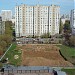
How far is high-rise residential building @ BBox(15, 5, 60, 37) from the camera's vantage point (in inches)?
501

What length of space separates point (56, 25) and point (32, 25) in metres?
1.25

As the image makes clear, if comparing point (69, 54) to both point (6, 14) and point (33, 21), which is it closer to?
point (33, 21)

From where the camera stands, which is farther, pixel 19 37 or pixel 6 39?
pixel 19 37

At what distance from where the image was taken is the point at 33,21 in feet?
41.9

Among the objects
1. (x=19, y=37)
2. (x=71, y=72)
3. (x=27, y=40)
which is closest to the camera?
(x=71, y=72)

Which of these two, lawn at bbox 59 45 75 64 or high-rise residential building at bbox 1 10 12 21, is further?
high-rise residential building at bbox 1 10 12 21

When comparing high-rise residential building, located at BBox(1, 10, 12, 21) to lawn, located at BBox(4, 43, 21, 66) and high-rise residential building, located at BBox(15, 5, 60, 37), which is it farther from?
lawn, located at BBox(4, 43, 21, 66)

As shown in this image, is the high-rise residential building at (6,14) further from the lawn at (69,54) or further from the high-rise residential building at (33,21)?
the lawn at (69,54)

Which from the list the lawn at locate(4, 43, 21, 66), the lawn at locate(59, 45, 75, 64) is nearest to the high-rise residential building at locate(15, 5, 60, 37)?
the lawn at locate(59, 45, 75, 64)

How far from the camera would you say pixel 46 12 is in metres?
12.9

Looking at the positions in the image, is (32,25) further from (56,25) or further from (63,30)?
(63,30)

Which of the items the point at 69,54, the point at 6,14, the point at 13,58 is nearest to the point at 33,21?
the point at 69,54

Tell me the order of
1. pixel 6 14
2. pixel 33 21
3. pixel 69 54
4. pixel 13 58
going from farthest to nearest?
pixel 6 14
pixel 33 21
pixel 69 54
pixel 13 58

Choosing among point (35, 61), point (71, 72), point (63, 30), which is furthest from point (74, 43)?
point (63, 30)
